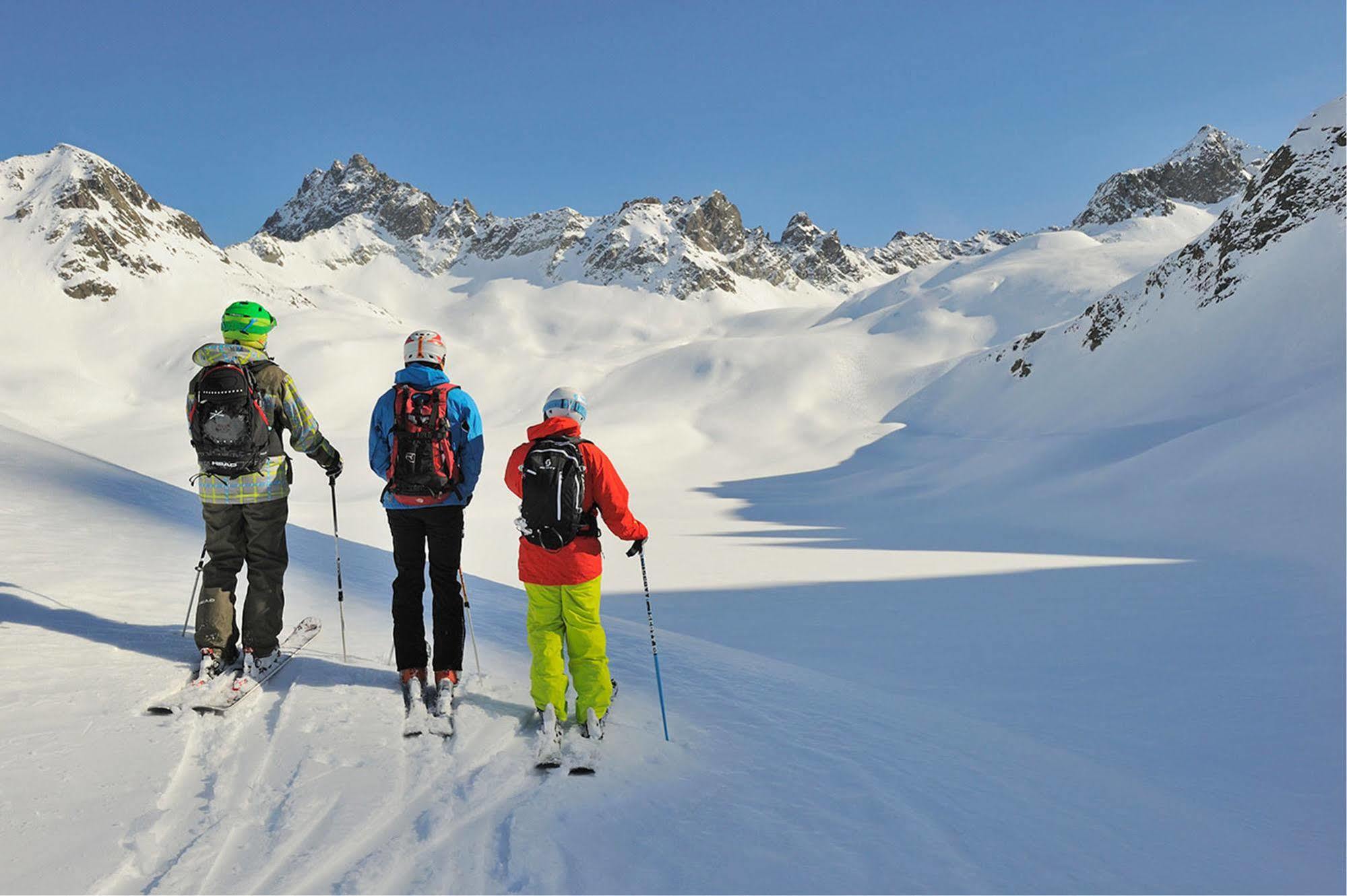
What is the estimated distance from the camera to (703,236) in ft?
481

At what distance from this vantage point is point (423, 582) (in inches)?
178

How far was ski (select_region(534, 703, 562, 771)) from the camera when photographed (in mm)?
3701

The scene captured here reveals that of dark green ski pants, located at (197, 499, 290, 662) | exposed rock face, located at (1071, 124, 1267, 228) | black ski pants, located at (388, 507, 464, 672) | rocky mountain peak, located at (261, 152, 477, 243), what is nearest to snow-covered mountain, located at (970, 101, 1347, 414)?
black ski pants, located at (388, 507, 464, 672)

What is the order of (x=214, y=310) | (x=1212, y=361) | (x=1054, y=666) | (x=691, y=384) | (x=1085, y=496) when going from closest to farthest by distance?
(x=1054, y=666) < (x=1085, y=496) < (x=1212, y=361) < (x=691, y=384) < (x=214, y=310)

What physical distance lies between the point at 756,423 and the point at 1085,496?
24112mm

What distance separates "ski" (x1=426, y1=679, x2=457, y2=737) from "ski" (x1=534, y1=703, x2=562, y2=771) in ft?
1.69

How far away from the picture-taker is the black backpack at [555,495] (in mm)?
3945

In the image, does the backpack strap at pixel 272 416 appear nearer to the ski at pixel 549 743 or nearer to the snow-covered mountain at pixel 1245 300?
the ski at pixel 549 743

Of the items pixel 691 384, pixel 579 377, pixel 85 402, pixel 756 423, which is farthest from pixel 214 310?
pixel 756 423

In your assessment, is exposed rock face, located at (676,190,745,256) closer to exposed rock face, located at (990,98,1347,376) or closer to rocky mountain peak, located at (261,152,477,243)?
rocky mountain peak, located at (261,152,477,243)

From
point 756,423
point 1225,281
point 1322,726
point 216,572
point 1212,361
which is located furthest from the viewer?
point 756,423

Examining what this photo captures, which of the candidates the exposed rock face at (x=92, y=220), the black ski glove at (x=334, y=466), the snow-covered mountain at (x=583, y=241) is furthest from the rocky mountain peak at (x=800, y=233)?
the black ski glove at (x=334, y=466)

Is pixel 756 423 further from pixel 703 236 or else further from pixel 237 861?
pixel 703 236

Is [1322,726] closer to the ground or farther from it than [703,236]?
closer to the ground
